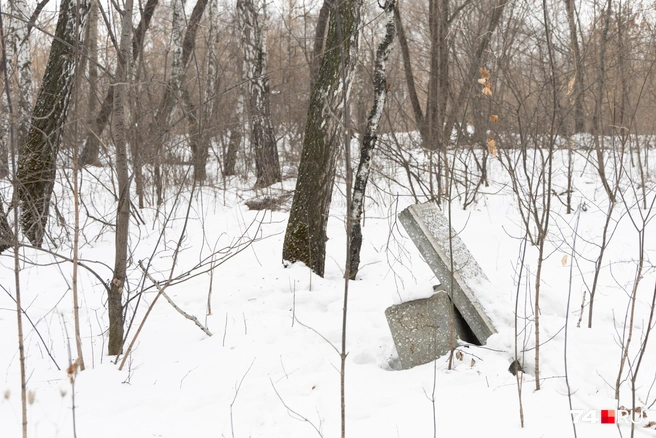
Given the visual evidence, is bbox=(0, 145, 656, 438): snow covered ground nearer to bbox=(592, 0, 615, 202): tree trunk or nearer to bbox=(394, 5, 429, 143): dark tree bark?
bbox=(592, 0, 615, 202): tree trunk

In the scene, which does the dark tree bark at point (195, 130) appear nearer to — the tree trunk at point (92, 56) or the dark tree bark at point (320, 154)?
the tree trunk at point (92, 56)

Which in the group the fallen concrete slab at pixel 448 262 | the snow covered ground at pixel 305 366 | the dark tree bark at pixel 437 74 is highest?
the dark tree bark at pixel 437 74

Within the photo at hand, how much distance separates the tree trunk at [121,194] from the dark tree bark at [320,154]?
1.75 metres

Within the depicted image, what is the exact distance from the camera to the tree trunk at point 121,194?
105 inches

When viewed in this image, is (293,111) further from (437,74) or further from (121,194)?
(121,194)

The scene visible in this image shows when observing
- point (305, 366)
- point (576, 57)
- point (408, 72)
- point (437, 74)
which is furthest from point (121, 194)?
point (408, 72)

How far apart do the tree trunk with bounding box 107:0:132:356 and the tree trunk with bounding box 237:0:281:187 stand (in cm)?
591

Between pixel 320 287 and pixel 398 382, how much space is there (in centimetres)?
170

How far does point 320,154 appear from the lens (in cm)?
435

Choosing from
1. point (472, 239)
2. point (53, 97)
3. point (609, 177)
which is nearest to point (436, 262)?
point (472, 239)

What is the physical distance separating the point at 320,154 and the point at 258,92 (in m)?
5.18

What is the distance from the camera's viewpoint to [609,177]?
8.30 metres

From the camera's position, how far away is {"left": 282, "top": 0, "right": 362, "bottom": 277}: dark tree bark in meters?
4.21

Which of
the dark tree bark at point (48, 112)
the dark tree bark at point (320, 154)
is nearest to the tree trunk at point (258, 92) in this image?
the dark tree bark at point (48, 112)
